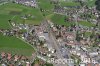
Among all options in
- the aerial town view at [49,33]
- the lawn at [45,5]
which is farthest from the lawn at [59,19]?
the lawn at [45,5]

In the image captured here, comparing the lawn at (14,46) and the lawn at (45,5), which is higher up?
the lawn at (14,46)

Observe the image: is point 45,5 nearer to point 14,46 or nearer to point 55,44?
point 55,44

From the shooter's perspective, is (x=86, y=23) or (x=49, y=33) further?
(x=86, y=23)

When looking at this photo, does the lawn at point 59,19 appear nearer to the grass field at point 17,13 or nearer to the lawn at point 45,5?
the grass field at point 17,13

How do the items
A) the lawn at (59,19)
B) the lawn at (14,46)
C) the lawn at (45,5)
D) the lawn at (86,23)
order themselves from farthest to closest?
the lawn at (45,5) → the lawn at (86,23) → the lawn at (59,19) → the lawn at (14,46)

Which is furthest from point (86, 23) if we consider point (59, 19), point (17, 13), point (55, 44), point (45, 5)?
point (55, 44)

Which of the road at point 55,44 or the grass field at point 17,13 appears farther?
the grass field at point 17,13

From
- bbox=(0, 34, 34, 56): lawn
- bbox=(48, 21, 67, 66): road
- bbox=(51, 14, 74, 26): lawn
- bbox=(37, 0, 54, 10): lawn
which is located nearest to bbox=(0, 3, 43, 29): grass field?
bbox=(51, 14, 74, 26): lawn

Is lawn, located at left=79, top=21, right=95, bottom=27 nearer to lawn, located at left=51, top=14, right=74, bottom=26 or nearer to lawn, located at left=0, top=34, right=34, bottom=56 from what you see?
lawn, located at left=51, top=14, right=74, bottom=26
